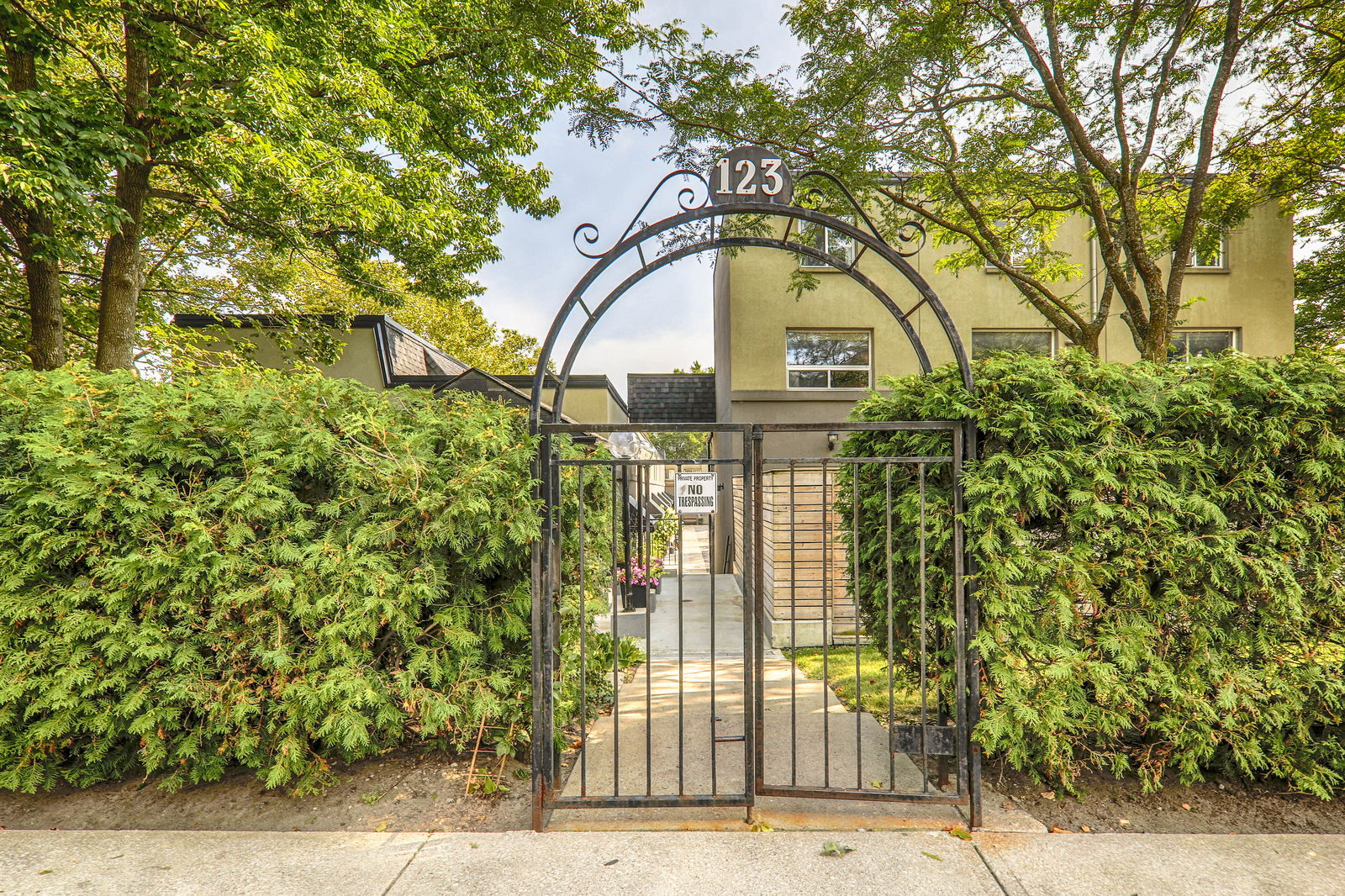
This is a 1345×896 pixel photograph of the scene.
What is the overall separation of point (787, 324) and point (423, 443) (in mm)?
9407

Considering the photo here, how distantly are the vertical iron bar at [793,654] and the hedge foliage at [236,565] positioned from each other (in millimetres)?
1361

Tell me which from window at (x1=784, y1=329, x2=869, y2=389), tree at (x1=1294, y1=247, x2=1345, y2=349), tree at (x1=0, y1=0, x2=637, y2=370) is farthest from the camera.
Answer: tree at (x1=1294, y1=247, x2=1345, y2=349)

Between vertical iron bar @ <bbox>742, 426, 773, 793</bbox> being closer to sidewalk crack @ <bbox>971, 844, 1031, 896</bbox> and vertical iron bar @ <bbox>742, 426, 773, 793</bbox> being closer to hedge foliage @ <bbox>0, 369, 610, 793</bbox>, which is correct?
sidewalk crack @ <bbox>971, 844, 1031, 896</bbox>

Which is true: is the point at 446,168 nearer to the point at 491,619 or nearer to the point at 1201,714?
the point at 491,619

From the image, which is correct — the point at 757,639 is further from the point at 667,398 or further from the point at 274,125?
the point at 667,398

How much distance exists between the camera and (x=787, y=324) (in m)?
11.5

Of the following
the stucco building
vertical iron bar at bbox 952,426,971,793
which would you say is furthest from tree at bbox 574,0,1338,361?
vertical iron bar at bbox 952,426,971,793

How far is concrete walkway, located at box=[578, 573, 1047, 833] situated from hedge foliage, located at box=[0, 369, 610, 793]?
880mm

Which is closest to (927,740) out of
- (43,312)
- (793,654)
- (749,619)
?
(793,654)

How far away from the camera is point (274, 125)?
560 centimetres

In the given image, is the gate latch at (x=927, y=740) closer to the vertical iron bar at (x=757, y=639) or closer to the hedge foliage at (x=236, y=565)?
the vertical iron bar at (x=757, y=639)

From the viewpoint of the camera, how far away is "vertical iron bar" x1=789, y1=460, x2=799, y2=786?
2.89m

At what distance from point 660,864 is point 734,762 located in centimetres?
105

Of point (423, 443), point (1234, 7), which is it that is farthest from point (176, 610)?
point (1234, 7)
